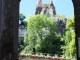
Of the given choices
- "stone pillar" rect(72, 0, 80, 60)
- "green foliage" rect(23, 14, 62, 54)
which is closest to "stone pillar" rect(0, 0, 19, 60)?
"stone pillar" rect(72, 0, 80, 60)

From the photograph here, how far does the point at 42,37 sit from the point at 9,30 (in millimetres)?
33962

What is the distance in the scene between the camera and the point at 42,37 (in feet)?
145

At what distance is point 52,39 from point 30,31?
398 cm

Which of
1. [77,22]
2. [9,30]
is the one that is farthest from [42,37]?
[77,22]

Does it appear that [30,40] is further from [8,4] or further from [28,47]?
[8,4]

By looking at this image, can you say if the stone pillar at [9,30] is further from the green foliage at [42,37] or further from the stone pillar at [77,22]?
the green foliage at [42,37]

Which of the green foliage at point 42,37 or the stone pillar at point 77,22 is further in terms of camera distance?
the green foliage at point 42,37

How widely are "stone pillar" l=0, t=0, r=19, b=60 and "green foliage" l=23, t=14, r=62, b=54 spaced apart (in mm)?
32277

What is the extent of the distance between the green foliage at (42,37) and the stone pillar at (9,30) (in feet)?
106

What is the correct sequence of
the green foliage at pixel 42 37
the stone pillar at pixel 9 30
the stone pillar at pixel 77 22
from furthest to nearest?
the green foliage at pixel 42 37 → the stone pillar at pixel 9 30 → the stone pillar at pixel 77 22

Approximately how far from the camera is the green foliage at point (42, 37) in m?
42.9

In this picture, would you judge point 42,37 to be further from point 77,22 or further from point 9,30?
point 77,22

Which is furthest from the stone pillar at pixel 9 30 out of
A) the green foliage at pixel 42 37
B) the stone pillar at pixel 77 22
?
the green foliage at pixel 42 37

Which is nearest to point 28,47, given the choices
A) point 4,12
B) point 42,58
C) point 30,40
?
point 30,40
